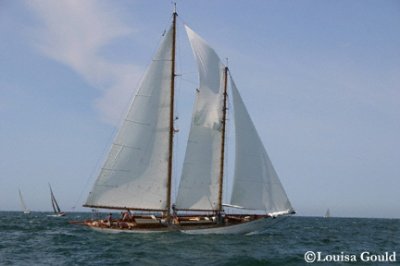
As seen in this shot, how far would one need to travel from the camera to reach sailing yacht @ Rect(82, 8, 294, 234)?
43.7 metres

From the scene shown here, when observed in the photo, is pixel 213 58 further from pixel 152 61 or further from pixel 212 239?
pixel 212 239

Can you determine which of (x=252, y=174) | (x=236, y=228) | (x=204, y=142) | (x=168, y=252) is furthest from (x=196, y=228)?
(x=168, y=252)

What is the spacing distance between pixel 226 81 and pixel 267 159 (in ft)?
26.2

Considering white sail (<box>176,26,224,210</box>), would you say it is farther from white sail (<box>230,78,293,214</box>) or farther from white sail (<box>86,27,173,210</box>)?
white sail (<box>86,27,173,210</box>)

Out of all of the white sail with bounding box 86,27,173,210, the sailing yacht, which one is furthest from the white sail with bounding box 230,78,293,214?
the white sail with bounding box 86,27,173,210

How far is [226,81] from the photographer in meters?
47.4

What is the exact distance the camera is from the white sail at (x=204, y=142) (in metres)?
44.9

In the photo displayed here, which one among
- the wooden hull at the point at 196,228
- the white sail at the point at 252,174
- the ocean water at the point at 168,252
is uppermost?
the white sail at the point at 252,174

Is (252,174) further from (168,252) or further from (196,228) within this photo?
(168,252)

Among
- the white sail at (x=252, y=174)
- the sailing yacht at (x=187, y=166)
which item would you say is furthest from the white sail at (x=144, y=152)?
the white sail at (x=252, y=174)

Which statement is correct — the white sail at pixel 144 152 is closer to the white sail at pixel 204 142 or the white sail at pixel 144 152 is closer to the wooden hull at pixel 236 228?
the white sail at pixel 204 142

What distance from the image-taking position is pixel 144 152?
146 ft

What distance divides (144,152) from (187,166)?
12.7 feet

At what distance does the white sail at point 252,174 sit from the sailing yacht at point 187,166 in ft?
0.29
